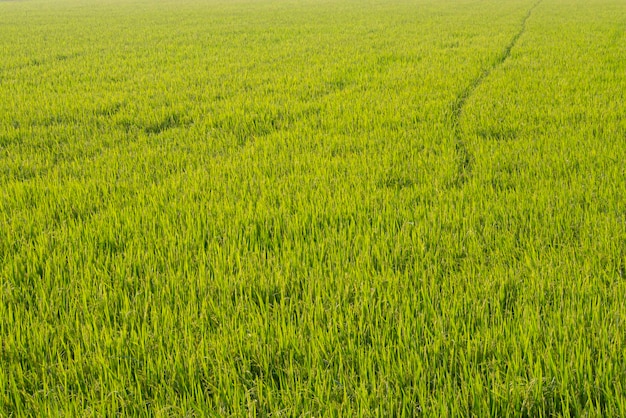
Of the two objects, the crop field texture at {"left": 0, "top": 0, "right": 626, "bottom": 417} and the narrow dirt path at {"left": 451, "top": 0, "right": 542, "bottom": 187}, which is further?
the narrow dirt path at {"left": 451, "top": 0, "right": 542, "bottom": 187}

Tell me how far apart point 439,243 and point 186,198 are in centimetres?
168

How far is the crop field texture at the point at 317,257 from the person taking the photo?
5.57 ft

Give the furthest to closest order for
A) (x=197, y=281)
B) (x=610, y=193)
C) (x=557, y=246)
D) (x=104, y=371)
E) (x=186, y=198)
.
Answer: (x=186, y=198) < (x=610, y=193) < (x=557, y=246) < (x=197, y=281) < (x=104, y=371)

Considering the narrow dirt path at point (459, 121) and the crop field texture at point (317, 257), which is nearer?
the crop field texture at point (317, 257)

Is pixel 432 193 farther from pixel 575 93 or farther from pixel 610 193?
pixel 575 93

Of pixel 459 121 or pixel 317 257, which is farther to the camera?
pixel 459 121

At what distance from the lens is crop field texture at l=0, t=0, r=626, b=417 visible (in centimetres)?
170

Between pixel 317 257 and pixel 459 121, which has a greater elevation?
pixel 459 121

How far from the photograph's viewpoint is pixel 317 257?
2643mm

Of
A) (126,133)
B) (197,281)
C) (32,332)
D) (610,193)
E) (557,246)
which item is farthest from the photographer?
(126,133)

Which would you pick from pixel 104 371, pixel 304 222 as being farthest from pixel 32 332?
pixel 304 222

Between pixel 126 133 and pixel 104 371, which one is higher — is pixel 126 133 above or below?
above

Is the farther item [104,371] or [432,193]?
[432,193]

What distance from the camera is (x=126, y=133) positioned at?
5.58 metres
